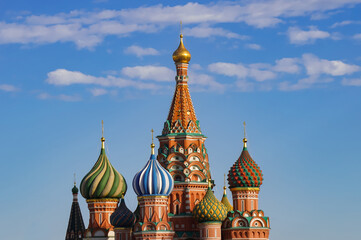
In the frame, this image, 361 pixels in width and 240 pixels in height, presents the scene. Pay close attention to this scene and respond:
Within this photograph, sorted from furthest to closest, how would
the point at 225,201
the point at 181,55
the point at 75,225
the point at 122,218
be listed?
the point at 75,225
the point at 225,201
the point at 181,55
the point at 122,218

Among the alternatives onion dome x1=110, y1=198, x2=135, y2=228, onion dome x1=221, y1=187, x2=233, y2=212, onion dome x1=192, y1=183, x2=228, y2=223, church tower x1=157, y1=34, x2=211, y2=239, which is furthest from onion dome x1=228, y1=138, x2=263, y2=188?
onion dome x1=221, y1=187, x2=233, y2=212

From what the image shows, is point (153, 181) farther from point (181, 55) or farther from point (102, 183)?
point (181, 55)

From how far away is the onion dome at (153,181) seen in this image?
2785 inches

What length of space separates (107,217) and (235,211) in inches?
360

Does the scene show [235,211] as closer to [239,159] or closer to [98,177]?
[239,159]

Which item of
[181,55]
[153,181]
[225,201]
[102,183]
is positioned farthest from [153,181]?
[225,201]

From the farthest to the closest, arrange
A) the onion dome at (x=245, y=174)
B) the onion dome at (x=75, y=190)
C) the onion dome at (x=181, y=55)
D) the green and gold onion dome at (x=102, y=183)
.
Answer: the onion dome at (x=75, y=190) < the onion dome at (x=181, y=55) < the green and gold onion dome at (x=102, y=183) < the onion dome at (x=245, y=174)

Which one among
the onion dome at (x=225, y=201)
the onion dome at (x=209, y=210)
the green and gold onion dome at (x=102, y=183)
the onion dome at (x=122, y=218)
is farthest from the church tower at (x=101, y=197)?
the onion dome at (x=225, y=201)

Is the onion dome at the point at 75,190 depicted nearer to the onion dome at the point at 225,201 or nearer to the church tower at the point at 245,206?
the onion dome at the point at 225,201

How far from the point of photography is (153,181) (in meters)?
70.8

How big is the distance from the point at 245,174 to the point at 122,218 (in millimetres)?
8642

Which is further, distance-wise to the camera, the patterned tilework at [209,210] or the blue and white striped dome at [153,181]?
the patterned tilework at [209,210]

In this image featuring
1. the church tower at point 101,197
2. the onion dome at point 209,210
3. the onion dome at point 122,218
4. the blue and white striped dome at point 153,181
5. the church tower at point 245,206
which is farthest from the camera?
the church tower at point 101,197

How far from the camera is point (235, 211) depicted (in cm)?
7262
